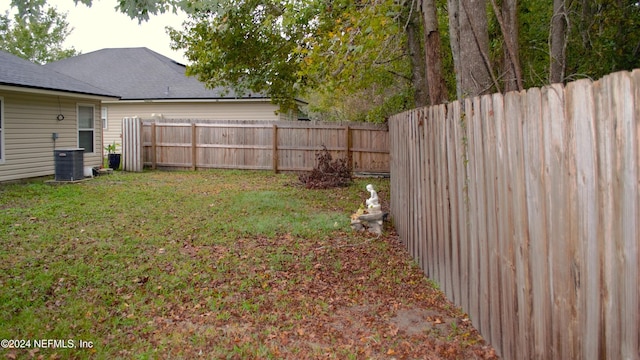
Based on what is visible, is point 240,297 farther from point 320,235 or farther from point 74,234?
point 74,234

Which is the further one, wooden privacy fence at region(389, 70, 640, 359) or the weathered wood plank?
the weathered wood plank

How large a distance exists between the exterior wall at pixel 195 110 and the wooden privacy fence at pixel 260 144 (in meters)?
4.85

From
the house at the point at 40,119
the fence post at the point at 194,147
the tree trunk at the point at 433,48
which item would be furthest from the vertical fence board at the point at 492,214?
the fence post at the point at 194,147

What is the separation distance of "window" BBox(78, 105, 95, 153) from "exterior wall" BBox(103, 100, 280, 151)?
6.04 m

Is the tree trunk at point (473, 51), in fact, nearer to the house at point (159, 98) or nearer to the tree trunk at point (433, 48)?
the tree trunk at point (433, 48)

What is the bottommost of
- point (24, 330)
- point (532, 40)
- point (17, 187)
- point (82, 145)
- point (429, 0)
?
point (24, 330)

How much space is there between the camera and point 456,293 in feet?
15.1

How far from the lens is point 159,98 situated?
22469mm

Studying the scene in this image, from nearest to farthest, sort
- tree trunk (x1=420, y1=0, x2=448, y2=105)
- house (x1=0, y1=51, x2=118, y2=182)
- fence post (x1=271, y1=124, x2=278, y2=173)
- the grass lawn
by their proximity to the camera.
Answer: the grass lawn, tree trunk (x1=420, y1=0, x2=448, y2=105), house (x1=0, y1=51, x2=118, y2=182), fence post (x1=271, y1=124, x2=278, y2=173)

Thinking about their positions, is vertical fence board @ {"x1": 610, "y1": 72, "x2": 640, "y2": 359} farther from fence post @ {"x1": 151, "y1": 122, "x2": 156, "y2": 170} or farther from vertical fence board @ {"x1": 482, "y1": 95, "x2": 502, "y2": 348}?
fence post @ {"x1": 151, "y1": 122, "x2": 156, "y2": 170}

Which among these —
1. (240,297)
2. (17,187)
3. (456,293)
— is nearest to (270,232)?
(240,297)

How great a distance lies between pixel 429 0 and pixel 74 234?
6.34 meters

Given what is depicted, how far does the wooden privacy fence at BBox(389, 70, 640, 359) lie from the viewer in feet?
6.62

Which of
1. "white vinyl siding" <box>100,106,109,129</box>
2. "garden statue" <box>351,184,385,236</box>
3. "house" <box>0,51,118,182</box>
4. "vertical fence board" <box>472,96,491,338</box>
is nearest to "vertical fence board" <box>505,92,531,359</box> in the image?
"vertical fence board" <box>472,96,491,338</box>
